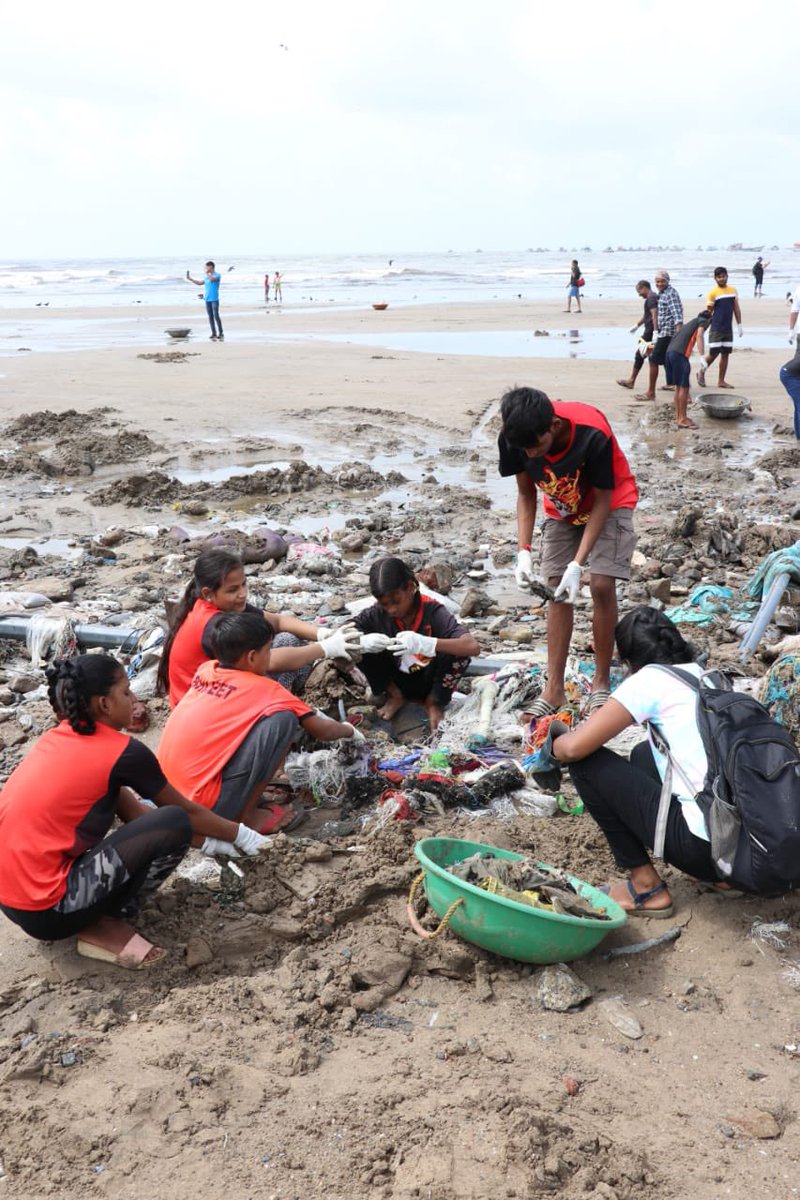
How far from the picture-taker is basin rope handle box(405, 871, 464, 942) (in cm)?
263

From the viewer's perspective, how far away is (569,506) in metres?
4.11

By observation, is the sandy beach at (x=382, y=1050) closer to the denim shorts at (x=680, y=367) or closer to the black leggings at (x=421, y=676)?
the black leggings at (x=421, y=676)

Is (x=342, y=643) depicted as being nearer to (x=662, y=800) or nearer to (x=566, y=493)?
(x=566, y=493)

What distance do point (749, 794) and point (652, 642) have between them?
58cm

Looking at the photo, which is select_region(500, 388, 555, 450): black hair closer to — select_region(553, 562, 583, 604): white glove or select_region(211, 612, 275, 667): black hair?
select_region(553, 562, 583, 604): white glove

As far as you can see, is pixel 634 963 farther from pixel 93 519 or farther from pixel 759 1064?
pixel 93 519

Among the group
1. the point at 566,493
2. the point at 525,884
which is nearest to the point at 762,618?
the point at 566,493

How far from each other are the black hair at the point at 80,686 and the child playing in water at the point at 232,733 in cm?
64

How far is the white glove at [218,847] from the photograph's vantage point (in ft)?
10.6

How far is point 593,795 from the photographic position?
115 inches

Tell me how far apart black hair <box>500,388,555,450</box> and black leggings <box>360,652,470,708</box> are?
3.64 feet

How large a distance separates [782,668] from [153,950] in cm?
269

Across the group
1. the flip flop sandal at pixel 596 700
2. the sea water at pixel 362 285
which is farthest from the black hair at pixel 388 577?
the sea water at pixel 362 285

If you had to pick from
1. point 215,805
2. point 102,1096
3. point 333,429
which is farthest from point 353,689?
point 333,429
